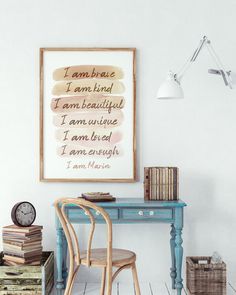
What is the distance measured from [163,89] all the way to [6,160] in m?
1.43

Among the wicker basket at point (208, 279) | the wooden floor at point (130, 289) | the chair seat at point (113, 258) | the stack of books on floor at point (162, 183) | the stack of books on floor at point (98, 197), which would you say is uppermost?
the stack of books on floor at point (162, 183)

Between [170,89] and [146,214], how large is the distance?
3.18 ft

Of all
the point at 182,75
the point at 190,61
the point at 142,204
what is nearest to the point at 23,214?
the point at 142,204

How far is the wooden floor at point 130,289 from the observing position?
14.6 feet

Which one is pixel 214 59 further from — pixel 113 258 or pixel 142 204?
pixel 113 258

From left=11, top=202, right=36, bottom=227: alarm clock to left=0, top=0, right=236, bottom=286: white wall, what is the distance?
317 mm

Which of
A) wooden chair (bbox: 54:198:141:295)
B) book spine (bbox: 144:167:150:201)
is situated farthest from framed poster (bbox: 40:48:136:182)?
wooden chair (bbox: 54:198:141:295)

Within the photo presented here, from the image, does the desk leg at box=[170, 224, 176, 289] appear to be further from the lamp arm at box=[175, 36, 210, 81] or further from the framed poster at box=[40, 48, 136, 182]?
the lamp arm at box=[175, 36, 210, 81]

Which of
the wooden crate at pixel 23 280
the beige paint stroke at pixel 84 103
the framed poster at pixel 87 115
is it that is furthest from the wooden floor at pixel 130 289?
the beige paint stroke at pixel 84 103

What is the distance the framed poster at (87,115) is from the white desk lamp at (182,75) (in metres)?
0.38

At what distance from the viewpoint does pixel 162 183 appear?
4410mm

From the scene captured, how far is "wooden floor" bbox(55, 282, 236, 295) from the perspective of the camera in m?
4.46

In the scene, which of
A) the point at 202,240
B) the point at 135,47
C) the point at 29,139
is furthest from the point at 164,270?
the point at 135,47

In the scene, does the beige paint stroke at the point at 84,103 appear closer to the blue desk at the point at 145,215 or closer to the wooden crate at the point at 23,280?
the blue desk at the point at 145,215
